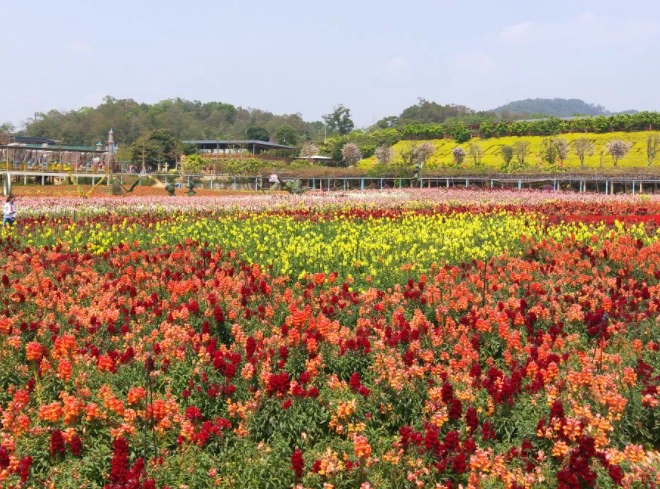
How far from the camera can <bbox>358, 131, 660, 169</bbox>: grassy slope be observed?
58.7 meters

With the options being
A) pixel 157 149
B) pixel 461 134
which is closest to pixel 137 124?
pixel 157 149

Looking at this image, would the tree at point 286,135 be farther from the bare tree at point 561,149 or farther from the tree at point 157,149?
the bare tree at point 561,149

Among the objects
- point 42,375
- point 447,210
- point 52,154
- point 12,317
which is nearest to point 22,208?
point 447,210

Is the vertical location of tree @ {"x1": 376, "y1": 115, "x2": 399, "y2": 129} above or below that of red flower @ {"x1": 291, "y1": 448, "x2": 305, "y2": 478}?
above

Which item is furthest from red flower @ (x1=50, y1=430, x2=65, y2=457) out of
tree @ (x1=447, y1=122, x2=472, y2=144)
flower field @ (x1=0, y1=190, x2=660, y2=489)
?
tree @ (x1=447, y1=122, x2=472, y2=144)

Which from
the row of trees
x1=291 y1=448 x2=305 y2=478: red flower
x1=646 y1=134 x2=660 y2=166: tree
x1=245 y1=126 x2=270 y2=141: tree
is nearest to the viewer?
x1=291 y1=448 x2=305 y2=478: red flower

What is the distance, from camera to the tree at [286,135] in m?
97.1

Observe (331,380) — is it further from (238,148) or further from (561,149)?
(238,148)

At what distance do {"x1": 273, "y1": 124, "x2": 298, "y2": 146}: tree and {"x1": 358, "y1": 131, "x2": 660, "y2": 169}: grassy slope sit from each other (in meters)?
24.6

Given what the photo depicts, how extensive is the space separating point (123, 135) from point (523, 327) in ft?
315

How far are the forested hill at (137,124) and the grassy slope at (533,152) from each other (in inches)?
1198

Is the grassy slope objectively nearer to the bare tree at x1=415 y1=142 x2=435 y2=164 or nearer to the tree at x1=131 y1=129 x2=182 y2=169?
the bare tree at x1=415 y1=142 x2=435 y2=164

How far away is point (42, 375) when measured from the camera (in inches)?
207

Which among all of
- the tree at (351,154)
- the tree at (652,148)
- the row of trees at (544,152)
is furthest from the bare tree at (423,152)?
the tree at (652,148)
